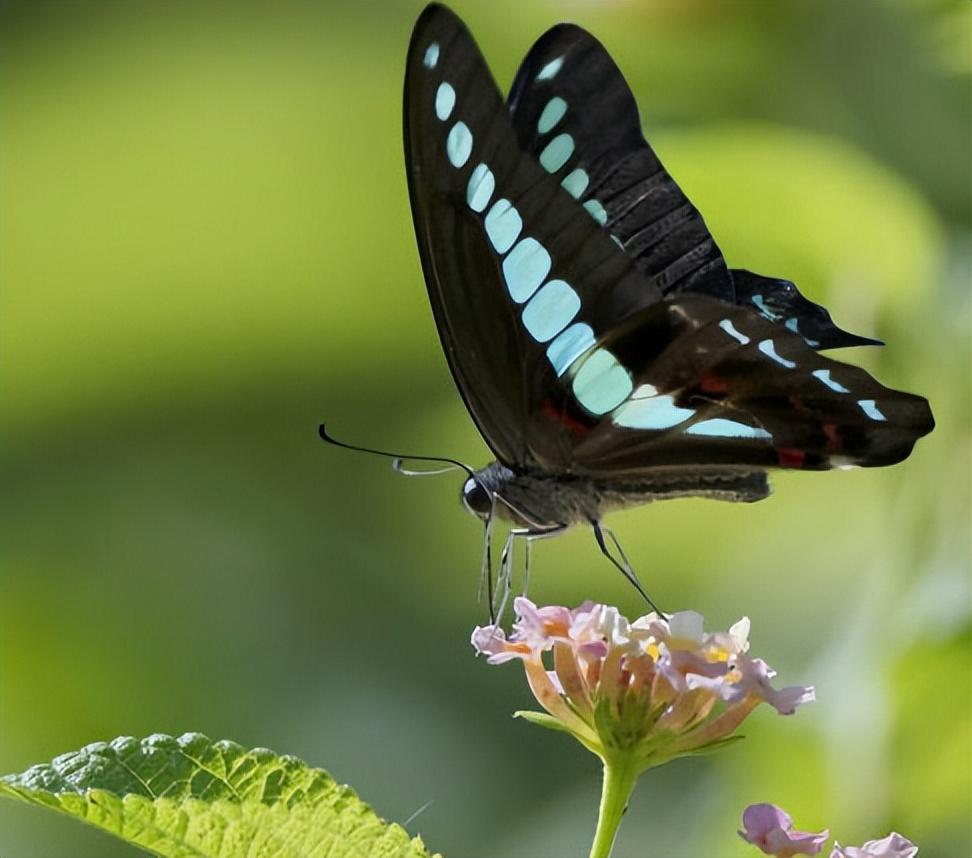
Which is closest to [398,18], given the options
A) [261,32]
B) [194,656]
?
[261,32]

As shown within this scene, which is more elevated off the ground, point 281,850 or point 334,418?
point 334,418

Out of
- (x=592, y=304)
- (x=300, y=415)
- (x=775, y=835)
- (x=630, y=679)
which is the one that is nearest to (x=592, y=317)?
Answer: (x=592, y=304)

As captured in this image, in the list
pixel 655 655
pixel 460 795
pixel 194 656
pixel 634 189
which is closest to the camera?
pixel 655 655

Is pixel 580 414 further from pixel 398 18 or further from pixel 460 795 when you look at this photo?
pixel 398 18

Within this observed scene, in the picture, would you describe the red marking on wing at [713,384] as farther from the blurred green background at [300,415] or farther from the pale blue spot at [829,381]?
the blurred green background at [300,415]

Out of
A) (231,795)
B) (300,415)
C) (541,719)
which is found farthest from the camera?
(300,415)

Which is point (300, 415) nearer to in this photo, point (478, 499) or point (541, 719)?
point (478, 499)

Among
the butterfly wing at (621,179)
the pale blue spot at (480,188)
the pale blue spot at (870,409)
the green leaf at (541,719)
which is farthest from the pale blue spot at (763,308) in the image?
the green leaf at (541,719)
